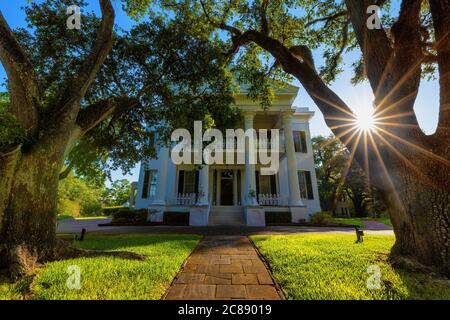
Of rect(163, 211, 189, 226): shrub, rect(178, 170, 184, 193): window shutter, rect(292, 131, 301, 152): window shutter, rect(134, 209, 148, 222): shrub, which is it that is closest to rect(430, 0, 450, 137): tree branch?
rect(163, 211, 189, 226): shrub

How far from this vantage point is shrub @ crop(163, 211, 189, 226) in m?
11.8

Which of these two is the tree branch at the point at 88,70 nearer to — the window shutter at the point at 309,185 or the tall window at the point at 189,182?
the tall window at the point at 189,182

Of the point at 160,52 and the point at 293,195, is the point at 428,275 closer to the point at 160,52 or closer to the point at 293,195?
the point at 160,52

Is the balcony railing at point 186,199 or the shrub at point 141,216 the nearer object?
the shrub at point 141,216

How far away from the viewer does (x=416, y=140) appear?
10.3ft

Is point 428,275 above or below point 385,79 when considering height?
below

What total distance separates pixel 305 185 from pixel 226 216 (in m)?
6.90

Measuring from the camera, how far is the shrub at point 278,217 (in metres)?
12.1

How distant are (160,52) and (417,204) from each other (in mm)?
6991

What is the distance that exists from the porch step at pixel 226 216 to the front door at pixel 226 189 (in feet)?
4.71

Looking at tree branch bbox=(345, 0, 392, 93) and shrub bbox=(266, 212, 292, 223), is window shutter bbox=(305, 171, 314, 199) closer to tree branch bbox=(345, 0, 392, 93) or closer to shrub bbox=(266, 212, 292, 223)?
shrub bbox=(266, 212, 292, 223)

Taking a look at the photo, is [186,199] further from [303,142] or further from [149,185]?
[303,142]

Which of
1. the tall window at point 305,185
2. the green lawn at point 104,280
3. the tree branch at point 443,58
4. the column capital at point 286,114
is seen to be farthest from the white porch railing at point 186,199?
the tree branch at point 443,58

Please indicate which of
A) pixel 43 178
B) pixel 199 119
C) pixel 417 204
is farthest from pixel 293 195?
pixel 43 178
